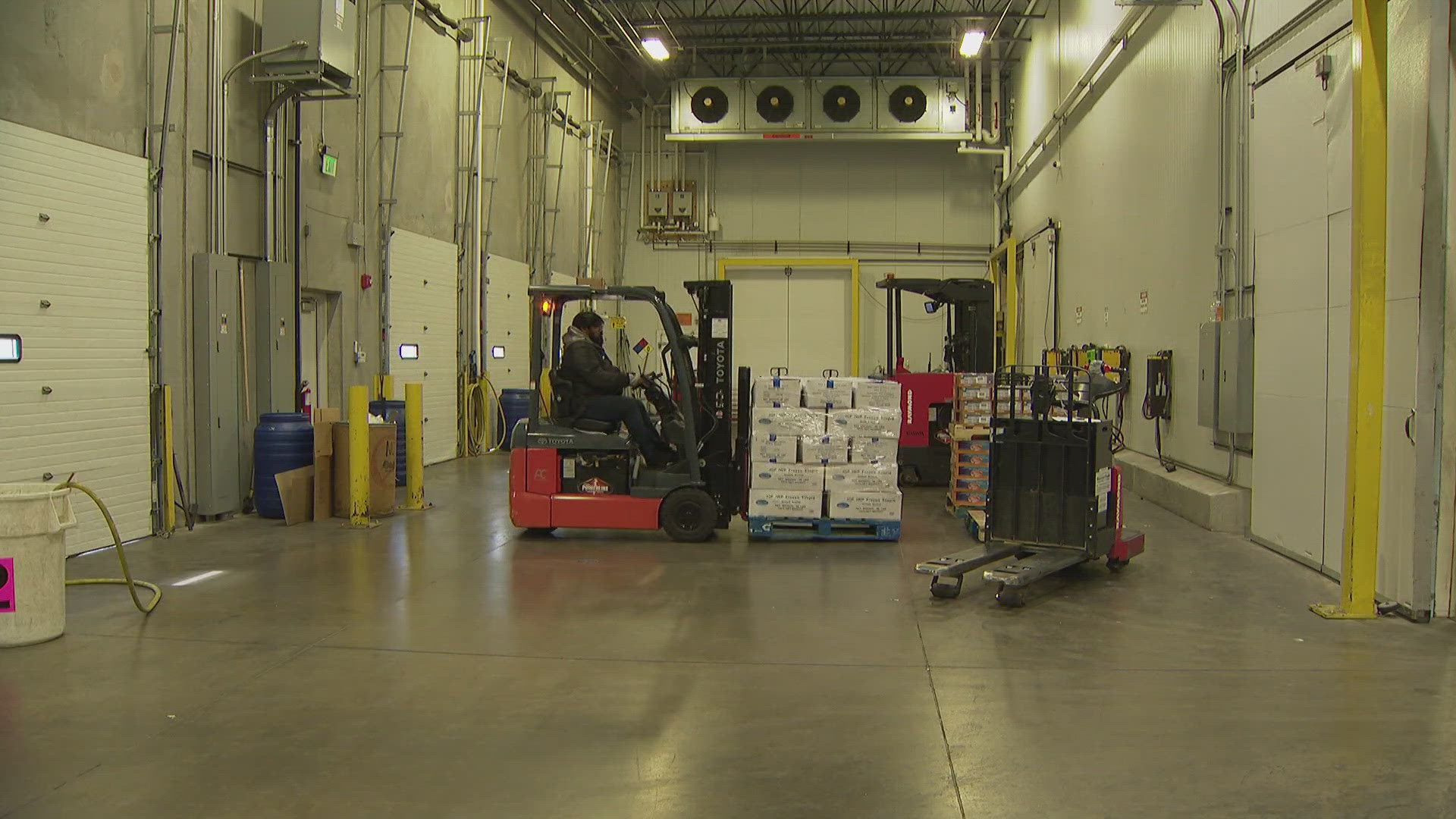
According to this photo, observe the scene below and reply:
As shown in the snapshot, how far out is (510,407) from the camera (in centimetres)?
1519

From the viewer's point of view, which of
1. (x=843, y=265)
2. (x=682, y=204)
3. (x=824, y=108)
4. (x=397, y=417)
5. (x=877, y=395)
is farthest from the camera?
(x=843, y=265)

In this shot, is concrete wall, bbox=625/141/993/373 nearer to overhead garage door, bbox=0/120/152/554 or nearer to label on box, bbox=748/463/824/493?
label on box, bbox=748/463/824/493

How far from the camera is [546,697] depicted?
4.38 metres

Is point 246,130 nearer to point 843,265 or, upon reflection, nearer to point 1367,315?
point 1367,315

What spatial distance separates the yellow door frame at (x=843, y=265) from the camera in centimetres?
2272

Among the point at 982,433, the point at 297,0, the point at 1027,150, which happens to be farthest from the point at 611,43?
the point at 982,433

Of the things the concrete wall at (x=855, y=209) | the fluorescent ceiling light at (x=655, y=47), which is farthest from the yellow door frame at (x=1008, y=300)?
the fluorescent ceiling light at (x=655, y=47)

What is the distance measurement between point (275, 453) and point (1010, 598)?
6.44 metres

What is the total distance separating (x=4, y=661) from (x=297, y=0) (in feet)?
21.1

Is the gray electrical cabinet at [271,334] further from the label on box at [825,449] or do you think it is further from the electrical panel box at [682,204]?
the electrical panel box at [682,204]

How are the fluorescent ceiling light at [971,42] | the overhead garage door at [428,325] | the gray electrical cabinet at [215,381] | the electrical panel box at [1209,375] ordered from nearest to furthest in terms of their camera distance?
the gray electrical cabinet at [215,381] < the electrical panel box at [1209,375] < the overhead garage door at [428,325] < the fluorescent ceiling light at [971,42]

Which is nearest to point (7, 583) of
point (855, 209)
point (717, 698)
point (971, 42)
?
point (717, 698)

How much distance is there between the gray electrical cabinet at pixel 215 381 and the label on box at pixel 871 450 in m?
5.40

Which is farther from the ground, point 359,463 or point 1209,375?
point 1209,375
